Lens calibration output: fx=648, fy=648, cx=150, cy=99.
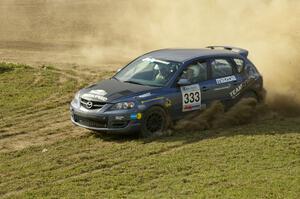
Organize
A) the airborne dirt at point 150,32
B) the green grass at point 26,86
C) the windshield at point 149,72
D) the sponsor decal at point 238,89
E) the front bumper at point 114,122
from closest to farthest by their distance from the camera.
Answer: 1. the front bumper at point 114,122
2. the windshield at point 149,72
3. the sponsor decal at point 238,89
4. the green grass at point 26,86
5. the airborne dirt at point 150,32

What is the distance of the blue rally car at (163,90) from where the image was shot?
→ 38.3ft

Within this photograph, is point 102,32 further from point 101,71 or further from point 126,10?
point 101,71

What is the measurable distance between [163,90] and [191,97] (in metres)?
0.66

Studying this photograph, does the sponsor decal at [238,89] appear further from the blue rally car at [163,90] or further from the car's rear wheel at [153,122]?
the car's rear wheel at [153,122]

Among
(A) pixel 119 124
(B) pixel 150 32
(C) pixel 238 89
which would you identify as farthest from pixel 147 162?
(B) pixel 150 32

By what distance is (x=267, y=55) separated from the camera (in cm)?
1934

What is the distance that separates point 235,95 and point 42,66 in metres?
10.4

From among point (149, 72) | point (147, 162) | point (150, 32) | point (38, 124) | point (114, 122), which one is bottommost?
point (150, 32)

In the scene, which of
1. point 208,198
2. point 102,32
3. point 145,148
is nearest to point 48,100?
point 145,148

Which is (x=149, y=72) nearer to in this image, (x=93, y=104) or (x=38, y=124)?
(x=93, y=104)

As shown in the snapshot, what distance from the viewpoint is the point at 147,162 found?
400 inches

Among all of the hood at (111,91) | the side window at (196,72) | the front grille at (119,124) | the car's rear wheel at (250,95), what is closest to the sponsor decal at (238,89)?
the car's rear wheel at (250,95)

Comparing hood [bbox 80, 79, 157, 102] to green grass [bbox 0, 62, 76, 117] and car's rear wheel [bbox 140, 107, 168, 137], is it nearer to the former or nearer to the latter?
car's rear wheel [bbox 140, 107, 168, 137]

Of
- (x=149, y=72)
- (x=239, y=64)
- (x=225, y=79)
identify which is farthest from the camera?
(x=239, y=64)
